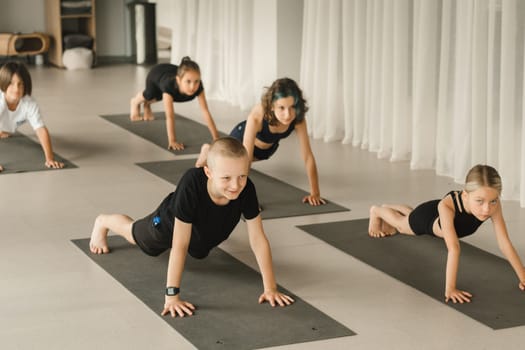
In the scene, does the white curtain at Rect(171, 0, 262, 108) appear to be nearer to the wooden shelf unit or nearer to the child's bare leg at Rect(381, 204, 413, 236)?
the wooden shelf unit

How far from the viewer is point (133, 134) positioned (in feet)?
19.9

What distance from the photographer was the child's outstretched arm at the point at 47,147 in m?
5.04

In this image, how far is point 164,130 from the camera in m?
6.16

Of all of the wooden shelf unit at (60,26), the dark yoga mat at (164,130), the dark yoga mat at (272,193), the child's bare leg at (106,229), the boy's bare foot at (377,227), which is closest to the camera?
the child's bare leg at (106,229)

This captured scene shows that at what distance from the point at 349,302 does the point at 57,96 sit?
473 centimetres

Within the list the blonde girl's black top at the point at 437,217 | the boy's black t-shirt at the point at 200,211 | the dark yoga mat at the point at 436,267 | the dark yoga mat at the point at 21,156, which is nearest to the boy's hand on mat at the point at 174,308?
the boy's black t-shirt at the point at 200,211

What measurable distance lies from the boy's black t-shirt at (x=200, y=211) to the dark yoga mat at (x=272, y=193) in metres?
0.96

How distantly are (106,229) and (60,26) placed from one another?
567cm

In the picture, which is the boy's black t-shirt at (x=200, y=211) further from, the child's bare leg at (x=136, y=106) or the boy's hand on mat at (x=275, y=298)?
the child's bare leg at (x=136, y=106)

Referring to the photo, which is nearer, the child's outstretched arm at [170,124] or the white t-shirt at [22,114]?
the white t-shirt at [22,114]

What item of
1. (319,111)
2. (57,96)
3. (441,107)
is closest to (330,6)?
(319,111)

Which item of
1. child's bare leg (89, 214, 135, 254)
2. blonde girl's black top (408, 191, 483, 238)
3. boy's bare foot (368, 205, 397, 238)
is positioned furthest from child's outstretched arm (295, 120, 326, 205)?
child's bare leg (89, 214, 135, 254)

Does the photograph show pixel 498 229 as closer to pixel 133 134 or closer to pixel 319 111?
pixel 319 111

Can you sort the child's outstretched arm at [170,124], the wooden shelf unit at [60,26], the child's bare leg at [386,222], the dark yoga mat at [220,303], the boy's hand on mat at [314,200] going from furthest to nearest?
the wooden shelf unit at [60,26], the child's outstretched arm at [170,124], the boy's hand on mat at [314,200], the child's bare leg at [386,222], the dark yoga mat at [220,303]
